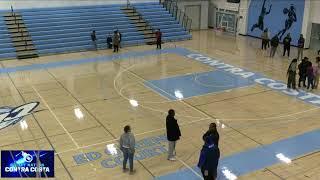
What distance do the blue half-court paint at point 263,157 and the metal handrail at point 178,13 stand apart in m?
18.7

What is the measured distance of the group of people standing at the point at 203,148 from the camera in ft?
25.4

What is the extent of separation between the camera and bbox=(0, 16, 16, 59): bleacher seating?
20.2 metres

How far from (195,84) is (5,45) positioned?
1121cm

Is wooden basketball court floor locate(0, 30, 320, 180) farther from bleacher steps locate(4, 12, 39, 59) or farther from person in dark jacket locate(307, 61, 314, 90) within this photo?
person in dark jacket locate(307, 61, 314, 90)

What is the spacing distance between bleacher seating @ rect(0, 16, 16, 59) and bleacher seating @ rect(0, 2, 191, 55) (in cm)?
129

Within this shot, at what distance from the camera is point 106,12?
83.1 feet

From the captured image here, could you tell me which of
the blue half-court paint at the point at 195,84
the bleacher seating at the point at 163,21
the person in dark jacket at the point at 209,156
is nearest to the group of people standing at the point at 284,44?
the blue half-court paint at the point at 195,84

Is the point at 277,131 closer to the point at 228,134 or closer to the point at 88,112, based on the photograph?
the point at 228,134

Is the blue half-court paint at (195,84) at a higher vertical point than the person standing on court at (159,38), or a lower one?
lower

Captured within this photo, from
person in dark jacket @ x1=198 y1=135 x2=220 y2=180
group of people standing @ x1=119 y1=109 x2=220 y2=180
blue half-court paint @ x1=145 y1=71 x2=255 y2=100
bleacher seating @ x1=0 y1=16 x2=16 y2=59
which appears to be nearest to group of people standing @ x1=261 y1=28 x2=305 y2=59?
blue half-court paint @ x1=145 y1=71 x2=255 y2=100

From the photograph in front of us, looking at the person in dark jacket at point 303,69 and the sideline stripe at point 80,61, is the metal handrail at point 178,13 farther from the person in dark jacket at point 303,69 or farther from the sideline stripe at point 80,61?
the person in dark jacket at point 303,69

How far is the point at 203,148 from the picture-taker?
790 cm

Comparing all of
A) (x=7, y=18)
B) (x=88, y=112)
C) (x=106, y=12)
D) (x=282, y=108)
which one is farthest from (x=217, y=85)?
(x=7, y=18)

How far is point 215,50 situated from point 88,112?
11.4m
